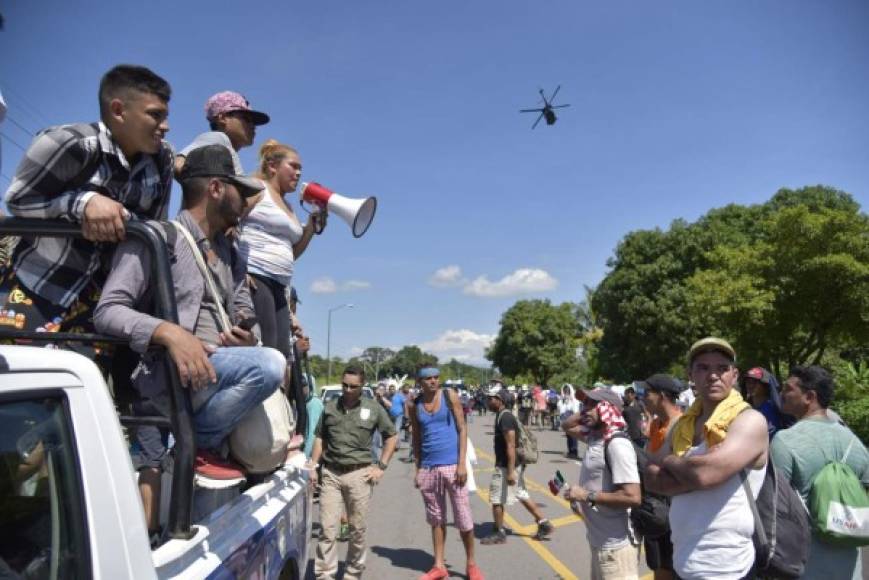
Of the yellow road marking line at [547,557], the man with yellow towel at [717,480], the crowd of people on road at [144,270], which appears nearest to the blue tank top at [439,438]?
the yellow road marking line at [547,557]

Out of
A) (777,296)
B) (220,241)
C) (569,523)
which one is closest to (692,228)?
(777,296)

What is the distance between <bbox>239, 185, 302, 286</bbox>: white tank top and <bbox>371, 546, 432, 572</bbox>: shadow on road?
4.37m

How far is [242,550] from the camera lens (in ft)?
6.98

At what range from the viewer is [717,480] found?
2.72 metres

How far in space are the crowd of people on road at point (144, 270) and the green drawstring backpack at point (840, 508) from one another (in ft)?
9.86

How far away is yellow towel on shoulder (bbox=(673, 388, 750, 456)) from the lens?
114 inches

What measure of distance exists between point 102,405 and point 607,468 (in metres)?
3.50

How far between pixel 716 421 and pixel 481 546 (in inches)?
208

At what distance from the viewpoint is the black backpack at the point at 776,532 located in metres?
2.86

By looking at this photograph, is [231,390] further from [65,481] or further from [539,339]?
[539,339]

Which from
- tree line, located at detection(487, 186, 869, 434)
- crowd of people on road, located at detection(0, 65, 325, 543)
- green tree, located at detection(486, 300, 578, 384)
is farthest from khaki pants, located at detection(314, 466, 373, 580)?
green tree, located at detection(486, 300, 578, 384)

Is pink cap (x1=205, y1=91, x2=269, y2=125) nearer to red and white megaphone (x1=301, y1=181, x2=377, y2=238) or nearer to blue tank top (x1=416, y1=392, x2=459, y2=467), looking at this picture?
red and white megaphone (x1=301, y1=181, x2=377, y2=238)

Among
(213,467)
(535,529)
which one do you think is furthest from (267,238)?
(535,529)

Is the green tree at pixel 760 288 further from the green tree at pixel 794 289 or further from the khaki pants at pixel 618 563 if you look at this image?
the khaki pants at pixel 618 563
